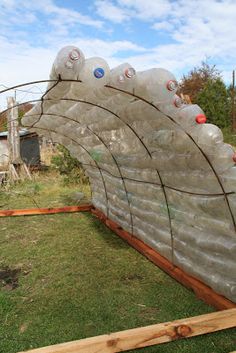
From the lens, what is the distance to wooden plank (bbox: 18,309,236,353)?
2.73 m

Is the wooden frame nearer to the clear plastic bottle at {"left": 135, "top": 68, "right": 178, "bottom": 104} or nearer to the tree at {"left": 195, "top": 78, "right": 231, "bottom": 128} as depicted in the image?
the clear plastic bottle at {"left": 135, "top": 68, "right": 178, "bottom": 104}

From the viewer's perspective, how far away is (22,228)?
7.39 metres

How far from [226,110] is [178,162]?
1544 centimetres

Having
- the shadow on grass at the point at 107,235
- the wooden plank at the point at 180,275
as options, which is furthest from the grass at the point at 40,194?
the wooden plank at the point at 180,275

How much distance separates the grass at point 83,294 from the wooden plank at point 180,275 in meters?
0.08

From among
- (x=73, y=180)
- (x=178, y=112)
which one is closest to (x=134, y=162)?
(x=178, y=112)

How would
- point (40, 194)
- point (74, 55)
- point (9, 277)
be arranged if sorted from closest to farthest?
point (74, 55) < point (9, 277) < point (40, 194)

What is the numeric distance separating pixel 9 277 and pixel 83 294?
1.22 metres

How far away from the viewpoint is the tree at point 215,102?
1727cm

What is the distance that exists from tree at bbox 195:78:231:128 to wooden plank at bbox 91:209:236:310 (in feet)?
39.7

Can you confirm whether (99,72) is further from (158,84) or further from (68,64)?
(158,84)

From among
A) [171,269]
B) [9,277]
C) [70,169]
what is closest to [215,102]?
[70,169]

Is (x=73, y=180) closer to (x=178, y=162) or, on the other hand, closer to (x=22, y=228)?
(x=22, y=228)

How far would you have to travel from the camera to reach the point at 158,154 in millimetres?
4461
